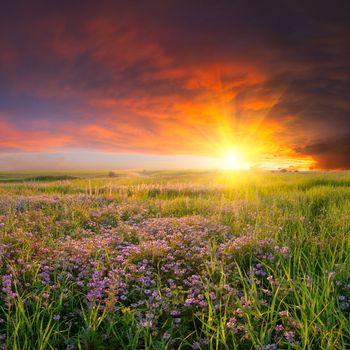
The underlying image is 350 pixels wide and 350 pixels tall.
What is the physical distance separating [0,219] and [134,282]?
426 centimetres

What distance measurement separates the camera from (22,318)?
3.23 metres

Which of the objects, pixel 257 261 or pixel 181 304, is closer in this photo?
pixel 181 304

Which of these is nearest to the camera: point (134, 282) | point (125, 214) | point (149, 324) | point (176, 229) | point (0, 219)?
point (149, 324)

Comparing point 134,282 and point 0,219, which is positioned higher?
point 0,219

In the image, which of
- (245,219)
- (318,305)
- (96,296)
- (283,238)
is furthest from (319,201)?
(96,296)

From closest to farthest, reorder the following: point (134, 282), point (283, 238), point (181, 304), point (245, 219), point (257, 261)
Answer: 1. point (181, 304)
2. point (134, 282)
3. point (257, 261)
4. point (283, 238)
5. point (245, 219)

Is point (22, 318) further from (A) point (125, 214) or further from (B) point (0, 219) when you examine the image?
(A) point (125, 214)

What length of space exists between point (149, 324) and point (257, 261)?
2.38m

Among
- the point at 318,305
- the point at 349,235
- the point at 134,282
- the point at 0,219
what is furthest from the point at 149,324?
the point at 0,219

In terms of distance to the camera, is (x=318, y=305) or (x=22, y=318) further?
(x=318, y=305)

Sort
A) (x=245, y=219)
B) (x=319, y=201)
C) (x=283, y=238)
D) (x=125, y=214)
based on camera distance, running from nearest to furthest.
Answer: (x=283, y=238) < (x=245, y=219) < (x=125, y=214) < (x=319, y=201)

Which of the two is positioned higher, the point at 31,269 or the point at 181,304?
the point at 31,269

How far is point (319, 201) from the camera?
410 inches

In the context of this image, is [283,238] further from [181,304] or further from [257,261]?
[181,304]
